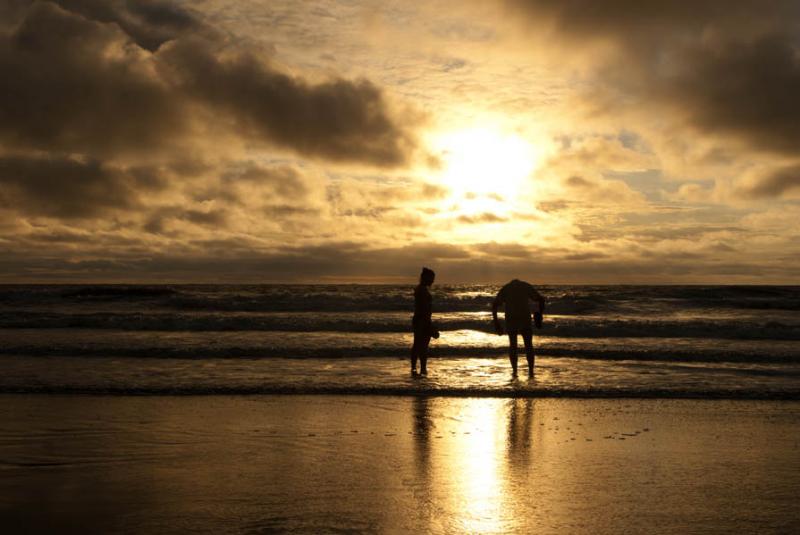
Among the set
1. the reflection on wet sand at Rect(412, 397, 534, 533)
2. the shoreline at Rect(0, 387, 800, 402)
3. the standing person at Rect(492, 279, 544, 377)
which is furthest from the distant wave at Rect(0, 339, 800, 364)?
the reflection on wet sand at Rect(412, 397, 534, 533)

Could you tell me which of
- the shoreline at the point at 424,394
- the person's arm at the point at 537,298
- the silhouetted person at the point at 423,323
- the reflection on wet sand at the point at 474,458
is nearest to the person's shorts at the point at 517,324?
the person's arm at the point at 537,298

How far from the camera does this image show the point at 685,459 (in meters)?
7.03

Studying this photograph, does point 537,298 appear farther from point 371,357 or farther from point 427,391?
point 371,357

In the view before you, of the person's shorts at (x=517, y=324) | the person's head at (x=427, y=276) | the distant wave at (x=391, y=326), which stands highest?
the person's head at (x=427, y=276)

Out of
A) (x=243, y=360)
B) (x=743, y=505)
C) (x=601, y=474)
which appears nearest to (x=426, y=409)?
(x=601, y=474)

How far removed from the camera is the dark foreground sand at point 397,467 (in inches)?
199

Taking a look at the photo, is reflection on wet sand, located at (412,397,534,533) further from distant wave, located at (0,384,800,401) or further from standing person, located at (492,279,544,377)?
standing person, located at (492,279,544,377)

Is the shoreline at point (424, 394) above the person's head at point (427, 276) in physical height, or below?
below

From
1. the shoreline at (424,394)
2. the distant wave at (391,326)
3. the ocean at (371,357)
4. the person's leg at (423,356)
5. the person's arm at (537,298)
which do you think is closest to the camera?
the shoreline at (424,394)

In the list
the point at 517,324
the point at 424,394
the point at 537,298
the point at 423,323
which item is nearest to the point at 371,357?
the point at 423,323

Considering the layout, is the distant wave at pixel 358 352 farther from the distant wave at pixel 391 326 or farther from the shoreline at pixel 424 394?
the distant wave at pixel 391 326

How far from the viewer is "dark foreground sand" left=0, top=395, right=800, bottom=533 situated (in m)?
5.06

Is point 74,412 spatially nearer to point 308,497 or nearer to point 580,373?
point 308,497

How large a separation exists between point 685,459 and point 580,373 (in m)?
7.29
